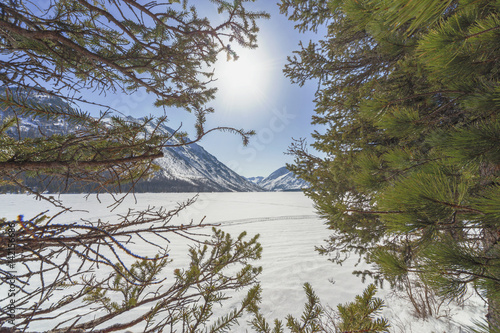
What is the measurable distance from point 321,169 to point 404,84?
2.06 meters

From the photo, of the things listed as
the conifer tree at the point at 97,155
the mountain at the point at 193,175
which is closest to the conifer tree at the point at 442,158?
the conifer tree at the point at 97,155

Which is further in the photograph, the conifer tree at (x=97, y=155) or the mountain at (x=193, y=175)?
the mountain at (x=193, y=175)

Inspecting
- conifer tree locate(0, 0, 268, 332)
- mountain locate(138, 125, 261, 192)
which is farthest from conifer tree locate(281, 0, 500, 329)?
mountain locate(138, 125, 261, 192)

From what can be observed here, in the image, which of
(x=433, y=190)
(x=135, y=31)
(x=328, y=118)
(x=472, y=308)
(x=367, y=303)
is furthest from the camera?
(x=328, y=118)

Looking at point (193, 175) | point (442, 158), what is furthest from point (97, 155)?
point (193, 175)

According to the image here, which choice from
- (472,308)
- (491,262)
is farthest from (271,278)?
(491,262)

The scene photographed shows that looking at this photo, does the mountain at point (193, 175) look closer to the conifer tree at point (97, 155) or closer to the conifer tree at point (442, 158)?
the conifer tree at point (97, 155)

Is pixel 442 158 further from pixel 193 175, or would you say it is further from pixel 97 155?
pixel 193 175

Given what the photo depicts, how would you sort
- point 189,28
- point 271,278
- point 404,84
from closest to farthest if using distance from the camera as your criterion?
1. point 189,28
2. point 404,84
3. point 271,278

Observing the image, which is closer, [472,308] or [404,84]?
[404,84]

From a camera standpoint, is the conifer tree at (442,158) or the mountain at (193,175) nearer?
the conifer tree at (442,158)

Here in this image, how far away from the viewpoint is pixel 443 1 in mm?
497

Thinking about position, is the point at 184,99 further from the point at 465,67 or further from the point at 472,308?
the point at 472,308

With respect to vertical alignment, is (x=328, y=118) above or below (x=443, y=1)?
above
